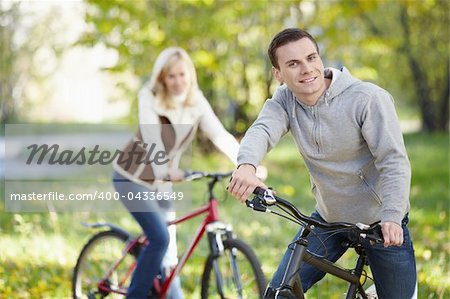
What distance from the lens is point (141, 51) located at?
34.8ft

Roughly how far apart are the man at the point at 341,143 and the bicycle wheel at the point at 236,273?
3.43 ft

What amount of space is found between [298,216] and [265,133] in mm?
408

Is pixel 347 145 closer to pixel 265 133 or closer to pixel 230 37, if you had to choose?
pixel 265 133

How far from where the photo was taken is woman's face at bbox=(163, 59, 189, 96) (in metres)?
4.79

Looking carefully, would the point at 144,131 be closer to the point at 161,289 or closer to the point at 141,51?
the point at 161,289

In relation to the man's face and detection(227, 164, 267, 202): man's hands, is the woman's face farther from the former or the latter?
detection(227, 164, 267, 202): man's hands

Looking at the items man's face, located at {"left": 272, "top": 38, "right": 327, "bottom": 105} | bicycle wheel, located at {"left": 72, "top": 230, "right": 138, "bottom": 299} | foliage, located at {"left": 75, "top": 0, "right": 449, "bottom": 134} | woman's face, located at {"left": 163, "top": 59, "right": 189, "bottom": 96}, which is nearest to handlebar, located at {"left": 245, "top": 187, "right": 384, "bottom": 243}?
man's face, located at {"left": 272, "top": 38, "right": 327, "bottom": 105}

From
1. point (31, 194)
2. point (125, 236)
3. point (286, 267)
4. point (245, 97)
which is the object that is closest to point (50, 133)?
point (245, 97)

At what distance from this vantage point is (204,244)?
7.28 m

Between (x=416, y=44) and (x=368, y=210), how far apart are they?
1767 centimetres

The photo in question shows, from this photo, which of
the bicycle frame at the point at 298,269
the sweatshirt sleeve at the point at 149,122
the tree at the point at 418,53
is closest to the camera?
the bicycle frame at the point at 298,269

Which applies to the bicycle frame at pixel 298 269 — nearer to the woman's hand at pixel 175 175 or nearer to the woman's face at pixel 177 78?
the woman's hand at pixel 175 175

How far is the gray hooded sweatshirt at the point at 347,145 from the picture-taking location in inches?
115

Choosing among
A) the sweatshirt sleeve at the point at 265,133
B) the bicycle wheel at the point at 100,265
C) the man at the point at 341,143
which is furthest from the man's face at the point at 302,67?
the bicycle wheel at the point at 100,265
